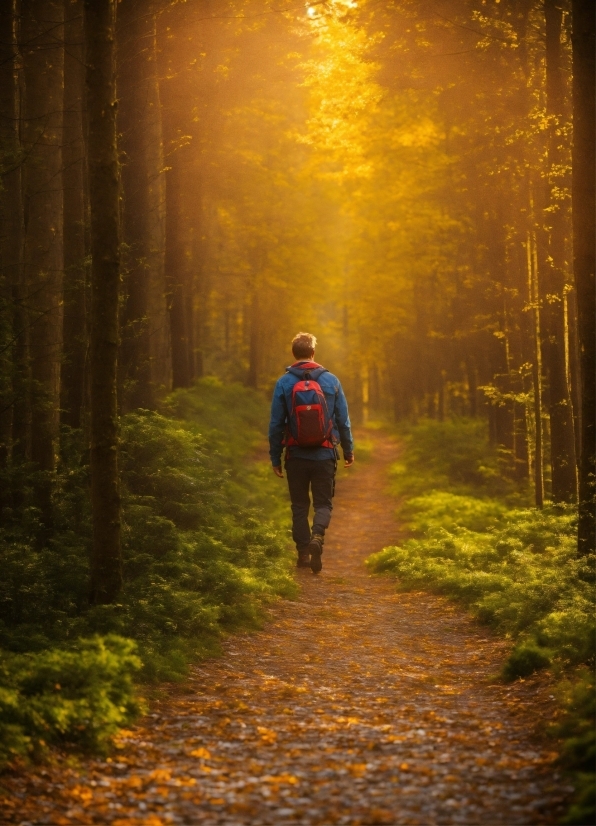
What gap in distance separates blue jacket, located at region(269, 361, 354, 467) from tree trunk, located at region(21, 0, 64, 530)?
2765mm

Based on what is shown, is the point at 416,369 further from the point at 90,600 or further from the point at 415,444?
the point at 90,600

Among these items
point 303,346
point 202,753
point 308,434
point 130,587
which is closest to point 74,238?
point 303,346

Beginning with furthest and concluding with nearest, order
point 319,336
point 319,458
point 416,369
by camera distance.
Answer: point 319,336, point 416,369, point 319,458

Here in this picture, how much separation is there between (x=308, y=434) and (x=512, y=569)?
3148 mm

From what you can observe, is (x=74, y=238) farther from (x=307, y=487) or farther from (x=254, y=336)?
(x=254, y=336)

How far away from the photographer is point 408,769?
17.2 ft

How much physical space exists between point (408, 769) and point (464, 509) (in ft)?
40.1

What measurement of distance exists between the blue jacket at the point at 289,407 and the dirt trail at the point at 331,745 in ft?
8.15

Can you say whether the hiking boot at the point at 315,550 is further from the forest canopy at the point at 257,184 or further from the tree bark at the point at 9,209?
the tree bark at the point at 9,209

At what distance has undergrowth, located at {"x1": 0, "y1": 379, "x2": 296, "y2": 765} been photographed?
5863 mm

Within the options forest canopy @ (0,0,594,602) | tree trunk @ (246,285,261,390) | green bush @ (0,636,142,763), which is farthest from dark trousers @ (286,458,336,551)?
tree trunk @ (246,285,261,390)

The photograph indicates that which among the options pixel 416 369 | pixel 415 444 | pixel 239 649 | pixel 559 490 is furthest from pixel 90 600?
pixel 416 369

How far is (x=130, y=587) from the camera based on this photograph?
8812 mm

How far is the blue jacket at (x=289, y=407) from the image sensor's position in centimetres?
1109
